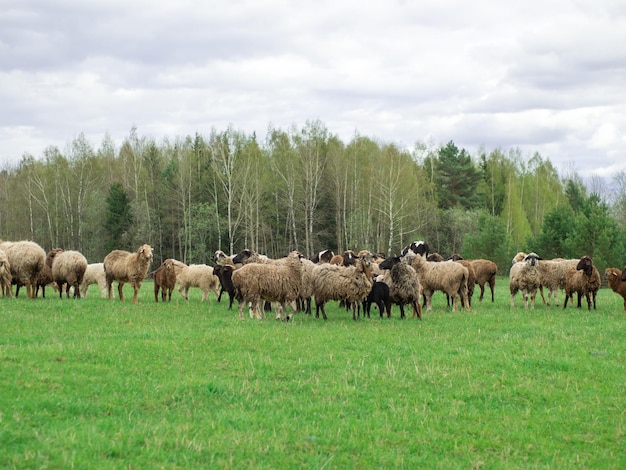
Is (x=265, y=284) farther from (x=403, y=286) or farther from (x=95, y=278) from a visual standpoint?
(x=95, y=278)

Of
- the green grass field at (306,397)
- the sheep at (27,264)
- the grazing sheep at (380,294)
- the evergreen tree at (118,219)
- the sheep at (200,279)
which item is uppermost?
the evergreen tree at (118,219)

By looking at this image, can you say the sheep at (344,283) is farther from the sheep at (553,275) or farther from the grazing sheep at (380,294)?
the sheep at (553,275)

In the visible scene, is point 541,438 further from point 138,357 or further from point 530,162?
point 530,162

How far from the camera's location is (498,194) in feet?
218

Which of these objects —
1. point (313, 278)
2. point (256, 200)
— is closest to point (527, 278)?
point (313, 278)

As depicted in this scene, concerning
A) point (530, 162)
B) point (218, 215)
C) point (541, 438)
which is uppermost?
point (530, 162)

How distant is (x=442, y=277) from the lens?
1841cm

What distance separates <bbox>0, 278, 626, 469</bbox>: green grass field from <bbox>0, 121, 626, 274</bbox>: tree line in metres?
35.0

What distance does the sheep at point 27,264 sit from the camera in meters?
19.4

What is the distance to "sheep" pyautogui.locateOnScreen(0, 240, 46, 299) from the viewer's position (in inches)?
765

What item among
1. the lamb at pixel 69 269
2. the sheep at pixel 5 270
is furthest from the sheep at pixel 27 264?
the lamb at pixel 69 269

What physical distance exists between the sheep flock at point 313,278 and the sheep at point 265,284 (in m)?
0.03

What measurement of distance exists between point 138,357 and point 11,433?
12.8 feet

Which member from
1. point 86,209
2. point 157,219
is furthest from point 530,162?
point 86,209
